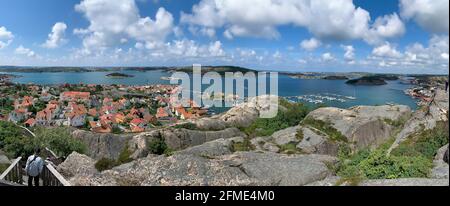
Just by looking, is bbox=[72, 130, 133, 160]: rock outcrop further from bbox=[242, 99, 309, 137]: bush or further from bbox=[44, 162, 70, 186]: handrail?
bbox=[44, 162, 70, 186]: handrail

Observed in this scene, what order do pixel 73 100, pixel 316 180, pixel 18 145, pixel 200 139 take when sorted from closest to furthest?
pixel 316 180 → pixel 18 145 → pixel 200 139 → pixel 73 100

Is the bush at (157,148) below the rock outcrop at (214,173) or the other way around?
below

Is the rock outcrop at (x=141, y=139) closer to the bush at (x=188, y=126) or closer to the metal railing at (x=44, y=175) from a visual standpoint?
the bush at (x=188, y=126)

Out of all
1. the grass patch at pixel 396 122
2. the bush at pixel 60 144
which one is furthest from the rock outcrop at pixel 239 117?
the grass patch at pixel 396 122

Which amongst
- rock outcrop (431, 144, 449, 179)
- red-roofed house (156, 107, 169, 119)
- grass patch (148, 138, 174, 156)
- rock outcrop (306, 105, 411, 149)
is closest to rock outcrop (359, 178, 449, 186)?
rock outcrop (431, 144, 449, 179)

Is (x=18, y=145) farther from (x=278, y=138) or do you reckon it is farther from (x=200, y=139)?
(x=278, y=138)
